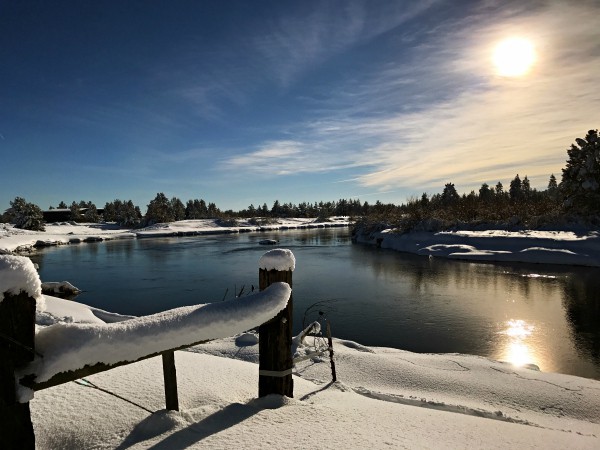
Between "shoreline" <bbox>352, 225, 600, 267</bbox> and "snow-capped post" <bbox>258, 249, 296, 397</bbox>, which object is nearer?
"snow-capped post" <bbox>258, 249, 296, 397</bbox>

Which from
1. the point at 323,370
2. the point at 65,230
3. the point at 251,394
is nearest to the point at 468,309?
the point at 323,370

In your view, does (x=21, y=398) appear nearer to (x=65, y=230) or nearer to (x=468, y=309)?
(x=468, y=309)

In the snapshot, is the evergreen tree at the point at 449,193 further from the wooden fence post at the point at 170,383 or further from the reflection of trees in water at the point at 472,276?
the wooden fence post at the point at 170,383

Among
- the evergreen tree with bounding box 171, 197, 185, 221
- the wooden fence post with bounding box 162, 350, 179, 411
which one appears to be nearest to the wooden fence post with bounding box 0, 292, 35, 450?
the wooden fence post with bounding box 162, 350, 179, 411

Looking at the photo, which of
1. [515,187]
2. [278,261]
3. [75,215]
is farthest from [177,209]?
[278,261]

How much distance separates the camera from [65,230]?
74.4 meters

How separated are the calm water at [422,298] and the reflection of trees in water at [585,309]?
0.14 ft

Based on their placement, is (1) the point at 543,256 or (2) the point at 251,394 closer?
(2) the point at 251,394

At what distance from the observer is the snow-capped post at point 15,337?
1787 millimetres

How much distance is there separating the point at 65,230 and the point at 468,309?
81.9 meters

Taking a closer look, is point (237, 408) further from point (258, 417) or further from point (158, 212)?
point (158, 212)

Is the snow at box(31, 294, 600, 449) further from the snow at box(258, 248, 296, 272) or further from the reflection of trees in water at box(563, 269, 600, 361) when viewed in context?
the reflection of trees in water at box(563, 269, 600, 361)

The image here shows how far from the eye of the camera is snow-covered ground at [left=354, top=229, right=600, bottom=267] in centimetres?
2498

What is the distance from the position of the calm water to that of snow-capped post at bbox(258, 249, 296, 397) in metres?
7.61
